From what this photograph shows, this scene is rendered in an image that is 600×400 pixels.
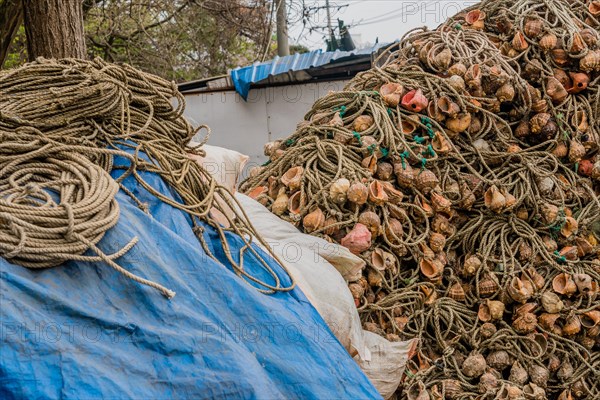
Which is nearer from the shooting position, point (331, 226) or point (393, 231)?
point (331, 226)

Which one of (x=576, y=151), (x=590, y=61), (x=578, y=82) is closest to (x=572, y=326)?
(x=576, y=151)

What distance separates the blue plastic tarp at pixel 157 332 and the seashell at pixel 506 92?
2.32m

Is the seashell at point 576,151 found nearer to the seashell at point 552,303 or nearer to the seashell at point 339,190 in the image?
the seashell at point 552,303

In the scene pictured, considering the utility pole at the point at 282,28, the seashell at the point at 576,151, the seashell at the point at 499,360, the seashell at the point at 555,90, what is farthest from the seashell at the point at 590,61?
the utility pole at the point at 282,28

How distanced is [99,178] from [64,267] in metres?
0.37

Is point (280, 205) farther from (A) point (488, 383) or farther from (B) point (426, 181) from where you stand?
(A) point (488, 383)

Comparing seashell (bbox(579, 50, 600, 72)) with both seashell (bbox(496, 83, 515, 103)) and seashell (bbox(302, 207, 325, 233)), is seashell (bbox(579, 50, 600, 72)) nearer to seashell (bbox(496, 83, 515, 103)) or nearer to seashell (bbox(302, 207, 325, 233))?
seashell (bbox(496, 83, 515, 103))

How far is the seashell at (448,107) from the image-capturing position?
411 centimetres

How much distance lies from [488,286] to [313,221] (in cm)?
→ 115

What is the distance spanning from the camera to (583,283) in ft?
12.8

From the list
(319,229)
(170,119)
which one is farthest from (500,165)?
(170,119)

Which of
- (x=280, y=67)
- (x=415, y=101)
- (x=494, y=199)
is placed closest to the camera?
(x=494, y=199)

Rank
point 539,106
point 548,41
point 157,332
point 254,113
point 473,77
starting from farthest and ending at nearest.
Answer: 1. point 254,113
2. point 548,41
3. point 539,106
4. point 473,77
5. point 157,332

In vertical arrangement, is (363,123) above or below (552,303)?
above
